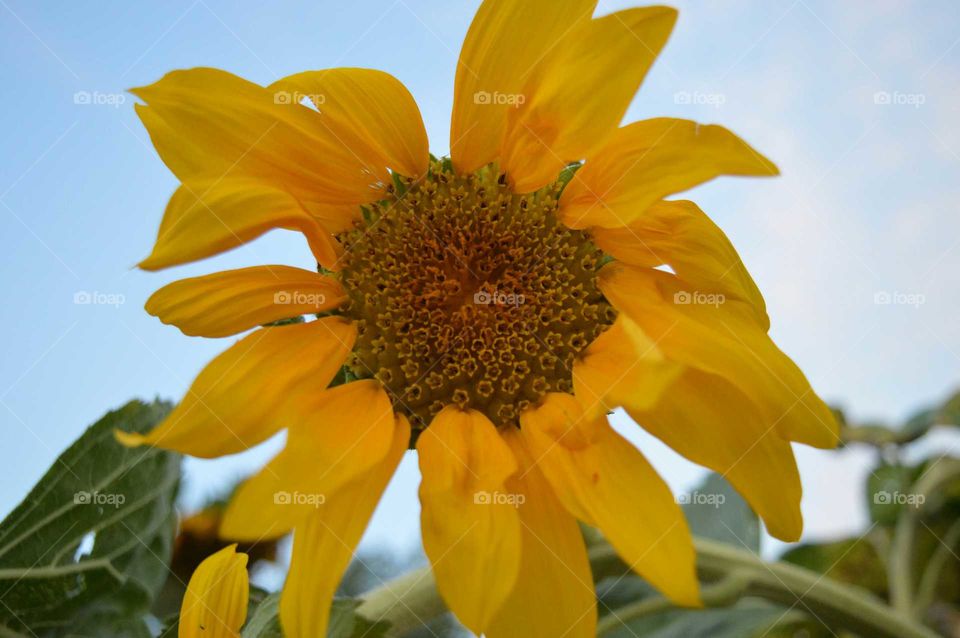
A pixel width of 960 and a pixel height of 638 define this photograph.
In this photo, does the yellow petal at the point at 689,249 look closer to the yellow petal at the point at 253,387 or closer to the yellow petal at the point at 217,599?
the yellow petal at the point at 253,387

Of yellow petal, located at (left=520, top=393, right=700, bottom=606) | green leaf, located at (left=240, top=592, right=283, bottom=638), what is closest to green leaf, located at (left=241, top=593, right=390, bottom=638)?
green leaf, located at (left=240, top=592, right=283, bottom=638)

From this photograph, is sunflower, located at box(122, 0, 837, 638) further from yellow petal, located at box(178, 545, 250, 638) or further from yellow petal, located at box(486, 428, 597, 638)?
yellow petal, located at box(178, 545, 250, 638)

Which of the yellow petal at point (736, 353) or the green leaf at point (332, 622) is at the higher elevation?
the yellow petal at point (736, 353)

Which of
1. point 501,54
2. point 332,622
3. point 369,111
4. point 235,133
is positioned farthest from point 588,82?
point 332,622

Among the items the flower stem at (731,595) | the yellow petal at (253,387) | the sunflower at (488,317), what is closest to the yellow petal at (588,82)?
the sunflower at (488,317)

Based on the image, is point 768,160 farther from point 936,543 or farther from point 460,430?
point 936,543
